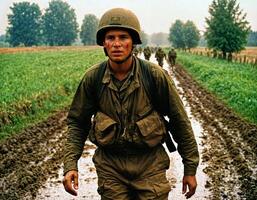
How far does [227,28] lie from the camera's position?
47156 millimetres

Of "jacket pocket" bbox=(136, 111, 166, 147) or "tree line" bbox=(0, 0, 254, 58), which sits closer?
"jacket pocket" bbox=(136, 111, 166, 147)

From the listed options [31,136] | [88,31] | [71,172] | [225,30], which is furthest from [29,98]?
[88,31]

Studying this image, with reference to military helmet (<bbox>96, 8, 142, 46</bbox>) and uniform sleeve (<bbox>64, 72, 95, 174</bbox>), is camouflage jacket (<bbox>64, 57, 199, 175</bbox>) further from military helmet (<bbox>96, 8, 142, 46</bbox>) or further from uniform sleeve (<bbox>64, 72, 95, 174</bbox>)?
military helmet (<bbox>96, 8, 142, 46</bbox>)

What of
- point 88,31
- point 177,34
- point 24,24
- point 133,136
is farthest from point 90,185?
point 88,31

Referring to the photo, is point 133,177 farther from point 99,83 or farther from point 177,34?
point 177,34

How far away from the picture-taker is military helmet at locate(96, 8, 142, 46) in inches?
124

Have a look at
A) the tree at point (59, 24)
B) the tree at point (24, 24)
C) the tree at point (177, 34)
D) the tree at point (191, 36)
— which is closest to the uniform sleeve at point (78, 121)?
the tree at point (191, 36)

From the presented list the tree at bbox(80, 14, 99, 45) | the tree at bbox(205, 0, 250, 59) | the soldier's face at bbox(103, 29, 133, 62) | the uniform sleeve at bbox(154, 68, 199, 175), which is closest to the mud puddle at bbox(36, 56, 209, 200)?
the uniform sleeve at bbox(154, 68, 199, 175)

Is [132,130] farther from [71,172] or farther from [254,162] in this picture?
[254,162]

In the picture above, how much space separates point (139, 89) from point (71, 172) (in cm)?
84

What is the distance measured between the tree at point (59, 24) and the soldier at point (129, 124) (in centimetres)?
10546

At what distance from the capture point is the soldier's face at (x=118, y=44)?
10.4 ft

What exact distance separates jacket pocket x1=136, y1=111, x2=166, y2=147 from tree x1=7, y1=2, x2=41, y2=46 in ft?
330

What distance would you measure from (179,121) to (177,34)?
98270mm
